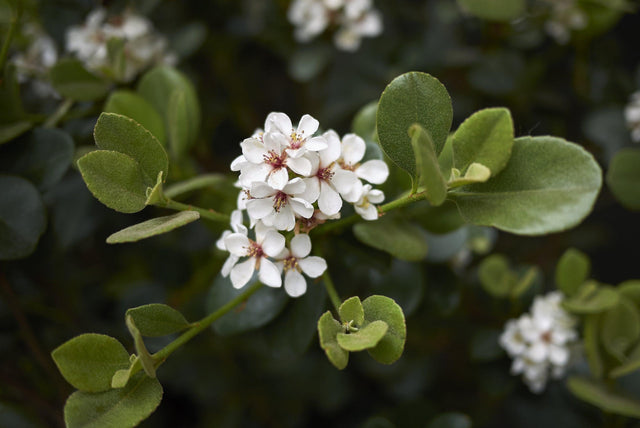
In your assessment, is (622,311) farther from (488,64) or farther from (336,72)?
(336,72)

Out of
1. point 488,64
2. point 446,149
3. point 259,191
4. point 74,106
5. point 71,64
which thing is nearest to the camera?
point 259,191

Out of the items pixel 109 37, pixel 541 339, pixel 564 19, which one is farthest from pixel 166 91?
pixel 564 19

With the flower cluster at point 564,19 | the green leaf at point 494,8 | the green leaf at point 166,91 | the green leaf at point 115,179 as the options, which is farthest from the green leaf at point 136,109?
the flower cluster at point 564,19

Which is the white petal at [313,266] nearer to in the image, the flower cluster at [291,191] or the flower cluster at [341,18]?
the flower cluster at [291,191]

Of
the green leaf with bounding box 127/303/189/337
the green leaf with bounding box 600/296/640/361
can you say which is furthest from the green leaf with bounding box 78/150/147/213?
the green leaf with bounding box 600/296/640/361

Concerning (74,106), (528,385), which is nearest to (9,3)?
(74,106)
